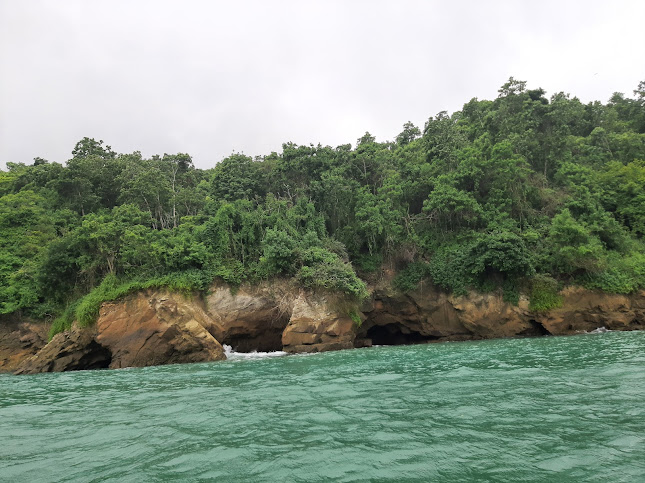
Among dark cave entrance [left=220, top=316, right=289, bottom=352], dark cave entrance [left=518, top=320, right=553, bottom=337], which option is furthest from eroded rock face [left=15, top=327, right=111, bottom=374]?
dark cave entrance [left=518, top=320, right=553, bottom=337]

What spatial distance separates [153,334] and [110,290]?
3723 millimetres

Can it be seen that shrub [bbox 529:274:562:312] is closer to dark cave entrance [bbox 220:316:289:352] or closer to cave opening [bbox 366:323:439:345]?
cave opening [bbox 366:323:439:345]

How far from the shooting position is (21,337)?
22.0m

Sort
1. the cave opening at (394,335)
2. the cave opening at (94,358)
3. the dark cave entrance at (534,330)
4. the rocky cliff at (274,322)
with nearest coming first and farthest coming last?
the rocky cliff at (274,322) → the cave opening at (94,358) → the dark cave entrance at (534,330) → the cave opening at (394,335)

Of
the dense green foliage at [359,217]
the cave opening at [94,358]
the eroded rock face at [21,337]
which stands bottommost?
the cave opening at [94,358]

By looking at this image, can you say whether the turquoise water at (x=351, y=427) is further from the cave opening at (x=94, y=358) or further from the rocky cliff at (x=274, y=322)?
the cave opening at (x=94, y=358)

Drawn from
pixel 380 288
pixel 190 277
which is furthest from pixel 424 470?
pixel 380 288

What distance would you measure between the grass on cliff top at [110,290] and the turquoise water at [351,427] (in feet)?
29.7

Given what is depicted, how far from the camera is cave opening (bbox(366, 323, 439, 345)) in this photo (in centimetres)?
2622

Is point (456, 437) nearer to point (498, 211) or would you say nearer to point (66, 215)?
point (498, 211)

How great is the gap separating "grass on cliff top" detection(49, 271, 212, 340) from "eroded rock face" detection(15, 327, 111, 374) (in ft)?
2.29

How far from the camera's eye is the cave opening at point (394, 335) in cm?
2622

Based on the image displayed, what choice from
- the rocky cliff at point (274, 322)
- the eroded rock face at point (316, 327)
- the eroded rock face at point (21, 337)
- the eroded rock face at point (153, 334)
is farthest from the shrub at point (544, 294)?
the eroded rock face at point (21, 337)

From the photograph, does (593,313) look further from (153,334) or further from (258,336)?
(153,334)
